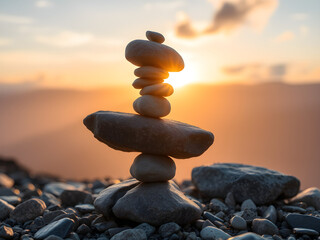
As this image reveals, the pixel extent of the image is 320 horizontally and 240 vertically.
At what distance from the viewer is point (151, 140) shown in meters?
6.18

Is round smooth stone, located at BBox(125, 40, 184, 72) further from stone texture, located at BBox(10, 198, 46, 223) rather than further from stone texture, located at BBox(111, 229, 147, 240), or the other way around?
stone texture, located at BBox(10, 198, 46, 223)

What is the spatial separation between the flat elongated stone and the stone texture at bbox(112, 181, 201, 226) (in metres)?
0.78

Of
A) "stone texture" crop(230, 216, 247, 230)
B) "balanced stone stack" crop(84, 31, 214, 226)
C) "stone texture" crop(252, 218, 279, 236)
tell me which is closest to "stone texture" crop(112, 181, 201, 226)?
"balanced stone stack" crop(84, 31, 214, 226)

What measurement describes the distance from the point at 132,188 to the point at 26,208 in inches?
87.2

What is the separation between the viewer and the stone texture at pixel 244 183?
7.81m

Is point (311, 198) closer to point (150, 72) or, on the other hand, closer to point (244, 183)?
point (244, 183)

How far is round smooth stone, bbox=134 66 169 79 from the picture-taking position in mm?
6366

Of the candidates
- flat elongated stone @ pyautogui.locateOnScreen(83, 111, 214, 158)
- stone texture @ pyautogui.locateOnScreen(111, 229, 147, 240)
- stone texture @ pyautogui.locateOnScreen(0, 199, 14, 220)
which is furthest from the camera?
stone texture @ pyautogui.locateOnScreen(0, 199, 14, 220)

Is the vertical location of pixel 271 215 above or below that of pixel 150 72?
below

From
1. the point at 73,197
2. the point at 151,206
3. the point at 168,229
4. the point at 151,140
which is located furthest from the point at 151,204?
the point at 73,197

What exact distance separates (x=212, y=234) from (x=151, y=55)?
10.9ft

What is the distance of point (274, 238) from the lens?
18.2 feet

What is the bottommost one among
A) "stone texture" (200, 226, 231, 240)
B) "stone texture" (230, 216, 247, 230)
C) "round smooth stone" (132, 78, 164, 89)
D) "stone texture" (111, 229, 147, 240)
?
"stone texture" (111, 229, 147, 240)

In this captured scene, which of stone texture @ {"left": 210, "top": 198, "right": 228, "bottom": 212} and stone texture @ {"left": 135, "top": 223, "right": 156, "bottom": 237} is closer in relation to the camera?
stone texture @ {"left": 135, "top": 223, "right": 156, "bottom": 237}
